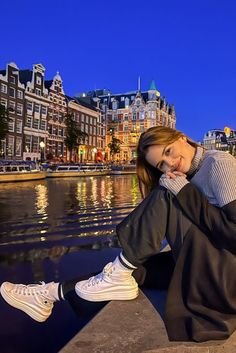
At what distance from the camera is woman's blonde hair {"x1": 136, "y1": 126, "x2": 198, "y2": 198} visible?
1.73 m

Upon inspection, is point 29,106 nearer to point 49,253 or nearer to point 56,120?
point 56,120

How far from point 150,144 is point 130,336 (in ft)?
2.86

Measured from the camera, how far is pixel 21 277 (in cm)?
335

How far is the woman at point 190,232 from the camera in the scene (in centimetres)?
143

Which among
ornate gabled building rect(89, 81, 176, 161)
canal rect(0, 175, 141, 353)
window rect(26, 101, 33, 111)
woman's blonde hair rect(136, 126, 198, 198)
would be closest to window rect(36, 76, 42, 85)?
window rect(26, 101, 33, 111)

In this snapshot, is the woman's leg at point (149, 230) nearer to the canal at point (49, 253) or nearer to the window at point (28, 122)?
the canal at point (49, 253)

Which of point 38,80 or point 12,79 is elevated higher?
point 38,80

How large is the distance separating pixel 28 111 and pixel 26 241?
38.5 m

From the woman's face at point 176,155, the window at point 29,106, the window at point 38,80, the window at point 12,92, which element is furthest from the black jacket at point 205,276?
the window at point 38,80

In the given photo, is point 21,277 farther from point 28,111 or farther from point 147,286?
point 28,111

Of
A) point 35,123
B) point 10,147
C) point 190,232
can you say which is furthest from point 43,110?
point 190,232

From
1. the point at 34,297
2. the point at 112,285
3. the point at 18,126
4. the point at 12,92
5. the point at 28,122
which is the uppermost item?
the point at 12,92

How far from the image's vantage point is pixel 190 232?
4.97 ft

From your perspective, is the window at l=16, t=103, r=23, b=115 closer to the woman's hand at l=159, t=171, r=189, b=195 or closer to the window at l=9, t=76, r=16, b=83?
the window at l=9, t=76, r=16, b=83
